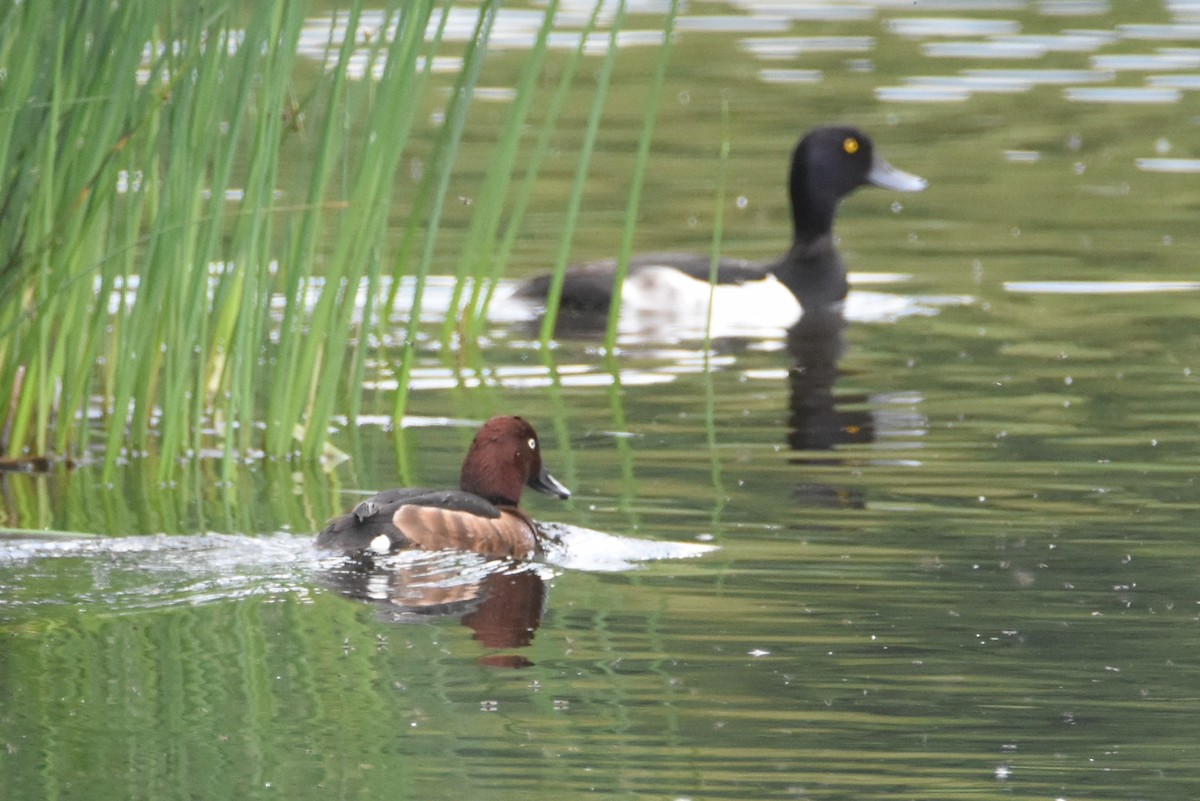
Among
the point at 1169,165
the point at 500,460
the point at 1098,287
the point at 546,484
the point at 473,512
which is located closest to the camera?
the point at 473,512

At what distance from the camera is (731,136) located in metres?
19.7

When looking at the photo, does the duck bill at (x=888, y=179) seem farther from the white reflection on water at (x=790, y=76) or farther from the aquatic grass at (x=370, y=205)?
the aquatic grass at (x=370, y=205)

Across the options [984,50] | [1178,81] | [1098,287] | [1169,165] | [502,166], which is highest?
[984,50]

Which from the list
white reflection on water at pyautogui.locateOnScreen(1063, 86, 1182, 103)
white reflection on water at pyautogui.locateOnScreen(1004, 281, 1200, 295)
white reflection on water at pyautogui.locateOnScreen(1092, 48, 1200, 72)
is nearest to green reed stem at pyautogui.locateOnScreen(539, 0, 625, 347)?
white reflection on water at pyautogui.locateOnScreen(1004, 281, 1200, 295)

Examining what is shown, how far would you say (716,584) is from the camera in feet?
24.7

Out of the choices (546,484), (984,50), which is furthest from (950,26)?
(546,484)

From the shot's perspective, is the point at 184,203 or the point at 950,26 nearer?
the point at 184,203

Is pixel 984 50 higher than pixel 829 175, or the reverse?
pixel 984 50

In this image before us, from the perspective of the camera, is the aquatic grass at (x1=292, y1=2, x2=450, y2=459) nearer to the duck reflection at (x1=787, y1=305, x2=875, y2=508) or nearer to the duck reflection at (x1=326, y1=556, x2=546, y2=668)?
the duck reflection at (x1=326, y1=556, x2=546, y2=668)

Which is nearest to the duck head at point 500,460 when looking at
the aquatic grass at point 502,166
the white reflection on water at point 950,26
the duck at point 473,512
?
the duck at point 473,512

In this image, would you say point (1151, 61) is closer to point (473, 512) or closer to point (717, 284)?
point (717, 284)

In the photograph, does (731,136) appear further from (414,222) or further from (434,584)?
(434,584)

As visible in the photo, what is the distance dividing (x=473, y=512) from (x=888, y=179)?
8.76 meters

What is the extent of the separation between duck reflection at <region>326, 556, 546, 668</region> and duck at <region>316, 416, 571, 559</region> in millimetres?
66
